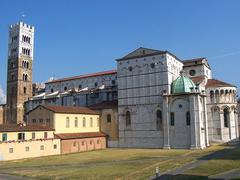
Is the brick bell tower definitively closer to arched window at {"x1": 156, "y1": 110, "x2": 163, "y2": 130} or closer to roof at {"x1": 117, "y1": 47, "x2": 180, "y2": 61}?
roof at {"x1": 117, "y1": 47, "x2": 180, "y2": 61}

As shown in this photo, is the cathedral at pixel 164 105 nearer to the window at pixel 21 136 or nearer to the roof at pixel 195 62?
the roof at pixel 195 62

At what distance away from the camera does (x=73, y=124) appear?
55812 millimetres

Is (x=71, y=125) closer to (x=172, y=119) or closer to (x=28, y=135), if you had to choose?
(x=28, y=135)

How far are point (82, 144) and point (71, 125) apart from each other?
4177 mm

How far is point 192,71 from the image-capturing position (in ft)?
226

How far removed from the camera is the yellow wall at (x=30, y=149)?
41500 millimetres

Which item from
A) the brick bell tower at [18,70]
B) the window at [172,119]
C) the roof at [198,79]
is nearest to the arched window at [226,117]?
the roof at [198,79]

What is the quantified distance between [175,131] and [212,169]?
2626 cm

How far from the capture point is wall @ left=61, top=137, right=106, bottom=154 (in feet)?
166

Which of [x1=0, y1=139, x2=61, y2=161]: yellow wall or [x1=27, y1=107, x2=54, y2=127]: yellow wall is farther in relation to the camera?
[x1=27, y1=107, x2=54, y2=127]: yellow wall

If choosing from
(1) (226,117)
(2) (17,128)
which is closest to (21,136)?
(2) (17,128)

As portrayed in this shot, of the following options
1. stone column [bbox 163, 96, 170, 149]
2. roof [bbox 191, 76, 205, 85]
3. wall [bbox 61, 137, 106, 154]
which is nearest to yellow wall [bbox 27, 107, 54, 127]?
wall [bbox 61, 137, 106, 154]

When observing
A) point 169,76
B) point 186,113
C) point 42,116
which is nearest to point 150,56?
point 169,76

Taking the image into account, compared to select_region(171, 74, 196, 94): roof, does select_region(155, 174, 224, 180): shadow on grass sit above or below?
below
